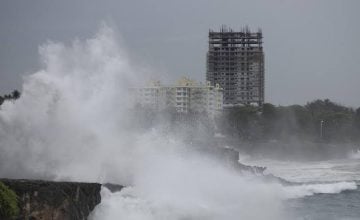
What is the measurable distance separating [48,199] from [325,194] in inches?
847

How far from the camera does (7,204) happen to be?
58.2 feet

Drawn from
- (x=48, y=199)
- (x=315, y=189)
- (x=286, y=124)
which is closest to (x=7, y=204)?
(x=48, y=199)

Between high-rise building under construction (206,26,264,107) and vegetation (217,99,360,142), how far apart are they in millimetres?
28273

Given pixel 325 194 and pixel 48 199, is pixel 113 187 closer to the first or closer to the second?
pixel 48 199

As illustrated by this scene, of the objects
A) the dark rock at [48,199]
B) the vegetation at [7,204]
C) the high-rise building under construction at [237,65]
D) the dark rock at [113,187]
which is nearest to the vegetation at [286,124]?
the high-rise building under construction at [237,65]

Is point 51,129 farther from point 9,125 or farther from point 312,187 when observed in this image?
point 312,187

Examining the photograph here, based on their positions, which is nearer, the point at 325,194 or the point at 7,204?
the point at 7,204

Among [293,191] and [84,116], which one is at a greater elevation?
[84,116]

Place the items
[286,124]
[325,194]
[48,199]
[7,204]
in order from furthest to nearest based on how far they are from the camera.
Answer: [286,124] → [325,194] → [48,199] → [7,204]

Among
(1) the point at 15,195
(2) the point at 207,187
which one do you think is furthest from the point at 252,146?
(1) the point at 15,195

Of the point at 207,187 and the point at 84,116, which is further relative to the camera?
the point at 207,187

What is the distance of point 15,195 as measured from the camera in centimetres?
1812

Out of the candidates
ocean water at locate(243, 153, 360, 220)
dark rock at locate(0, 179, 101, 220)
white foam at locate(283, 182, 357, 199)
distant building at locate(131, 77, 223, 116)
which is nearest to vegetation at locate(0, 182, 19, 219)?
dark rock at locate(0, 179, 101, 220)

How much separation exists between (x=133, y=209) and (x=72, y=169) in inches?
139
